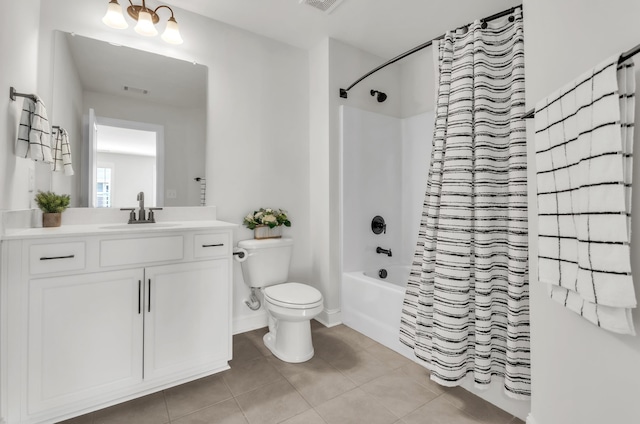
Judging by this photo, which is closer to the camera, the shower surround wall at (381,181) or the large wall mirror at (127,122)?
the large wall mirror at (127,122)

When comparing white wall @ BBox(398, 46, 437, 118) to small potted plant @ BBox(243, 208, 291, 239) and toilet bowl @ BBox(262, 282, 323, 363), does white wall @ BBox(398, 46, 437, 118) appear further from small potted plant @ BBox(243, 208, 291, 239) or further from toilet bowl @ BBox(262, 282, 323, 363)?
toilet bowl @ BBox(262, 282, 323, 363)

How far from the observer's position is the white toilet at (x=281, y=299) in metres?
1.96

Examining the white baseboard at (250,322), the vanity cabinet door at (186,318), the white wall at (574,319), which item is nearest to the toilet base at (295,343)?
the vanity cabinet door at (186,318)

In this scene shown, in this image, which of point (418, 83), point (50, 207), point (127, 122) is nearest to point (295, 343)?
point (50, 207)

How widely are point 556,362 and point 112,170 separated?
2599 mm

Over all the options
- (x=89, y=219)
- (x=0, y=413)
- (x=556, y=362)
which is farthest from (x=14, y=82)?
(x=556, y=362)

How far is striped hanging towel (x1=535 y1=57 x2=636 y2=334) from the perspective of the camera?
2.57 feet

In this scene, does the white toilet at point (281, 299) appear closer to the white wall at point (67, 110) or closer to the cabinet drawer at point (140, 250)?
the cabinet drawer at point (140, 250)

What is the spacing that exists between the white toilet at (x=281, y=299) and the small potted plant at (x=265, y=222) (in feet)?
0.34

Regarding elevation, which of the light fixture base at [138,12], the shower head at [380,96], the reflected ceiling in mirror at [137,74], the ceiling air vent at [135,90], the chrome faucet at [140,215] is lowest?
the chrome faucet at [140,215]

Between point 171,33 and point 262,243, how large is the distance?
1.58 m

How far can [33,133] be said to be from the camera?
4.75ft

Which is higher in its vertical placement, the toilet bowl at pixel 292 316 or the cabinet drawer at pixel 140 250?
the cabinet drawer at pixel 140 250

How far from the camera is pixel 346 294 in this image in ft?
8.68
